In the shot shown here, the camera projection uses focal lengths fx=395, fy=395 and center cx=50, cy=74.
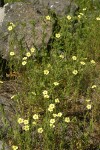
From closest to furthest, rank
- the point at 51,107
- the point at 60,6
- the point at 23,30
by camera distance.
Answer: the point at 51,107 → the point at 23,30 → the point at 60,6

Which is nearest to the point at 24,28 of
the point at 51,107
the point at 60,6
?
the point at 60,6

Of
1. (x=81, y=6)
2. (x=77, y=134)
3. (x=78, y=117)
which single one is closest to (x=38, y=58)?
(x=78, y=117)

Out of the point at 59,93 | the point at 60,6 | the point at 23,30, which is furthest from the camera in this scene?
the point at 60,6

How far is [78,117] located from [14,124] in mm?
763

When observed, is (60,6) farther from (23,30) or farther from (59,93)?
(59,93)

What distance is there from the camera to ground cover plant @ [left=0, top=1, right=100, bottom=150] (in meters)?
3.99

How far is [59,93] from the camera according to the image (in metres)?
4.59

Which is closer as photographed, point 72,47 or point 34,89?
point 34,89

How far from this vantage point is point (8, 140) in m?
4.05

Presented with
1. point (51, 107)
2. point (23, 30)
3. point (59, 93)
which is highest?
point (23, 30)

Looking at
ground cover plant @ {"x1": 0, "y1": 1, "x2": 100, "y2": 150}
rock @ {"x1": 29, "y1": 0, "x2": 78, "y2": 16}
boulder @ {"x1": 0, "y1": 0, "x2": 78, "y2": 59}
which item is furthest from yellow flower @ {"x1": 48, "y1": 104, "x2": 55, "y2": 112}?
rock @ {"x1": 29, "y1": 0, "x2": 78, "y2": 16}

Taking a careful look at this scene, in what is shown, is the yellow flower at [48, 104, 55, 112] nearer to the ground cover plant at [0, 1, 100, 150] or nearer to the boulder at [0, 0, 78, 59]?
the ground cover plant at [0, 1, 100, 150]

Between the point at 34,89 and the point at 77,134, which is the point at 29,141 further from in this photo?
the point at 34,89

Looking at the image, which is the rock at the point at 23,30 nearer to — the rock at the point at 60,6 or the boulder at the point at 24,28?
the boulder at the point at 24,28
